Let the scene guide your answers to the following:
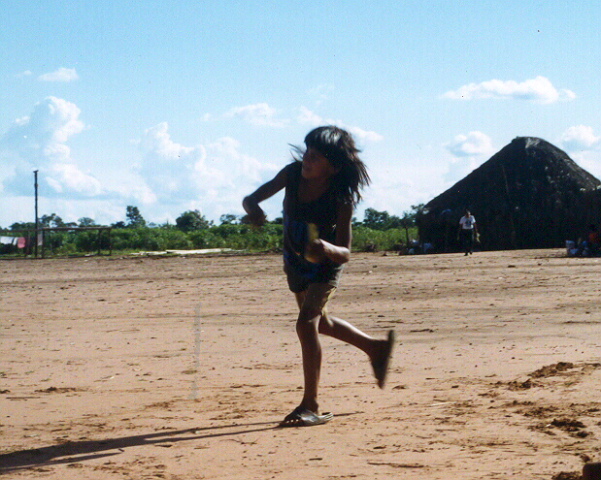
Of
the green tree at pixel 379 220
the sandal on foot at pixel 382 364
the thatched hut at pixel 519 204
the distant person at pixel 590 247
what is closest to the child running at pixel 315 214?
the sandal on foot at pixel 382 364

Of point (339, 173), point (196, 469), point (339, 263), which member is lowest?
point (196, 469)

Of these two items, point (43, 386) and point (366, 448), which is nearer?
point (366, 448)

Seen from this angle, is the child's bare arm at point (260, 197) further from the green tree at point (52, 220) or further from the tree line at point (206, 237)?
the green tree at point (52, 220)

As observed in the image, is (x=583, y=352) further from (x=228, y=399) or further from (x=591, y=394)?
(x=228, y=399)

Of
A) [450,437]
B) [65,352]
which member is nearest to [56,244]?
[65,352]

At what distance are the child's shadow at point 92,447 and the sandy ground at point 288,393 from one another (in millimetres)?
11

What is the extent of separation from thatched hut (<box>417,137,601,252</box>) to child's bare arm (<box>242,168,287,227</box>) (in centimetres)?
2842

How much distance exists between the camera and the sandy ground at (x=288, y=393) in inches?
142

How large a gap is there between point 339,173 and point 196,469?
68.8 inches

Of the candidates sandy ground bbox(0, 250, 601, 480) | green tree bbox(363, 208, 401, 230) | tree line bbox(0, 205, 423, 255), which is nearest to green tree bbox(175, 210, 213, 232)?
tree line bbox(0, 205, 423, 255)

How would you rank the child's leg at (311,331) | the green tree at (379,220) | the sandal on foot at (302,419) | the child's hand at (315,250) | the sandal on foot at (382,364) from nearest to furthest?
the child's hand at (315,250) < the sandal on foot at (302,419) < the child's leg at (311,331) < the sandal on foot at (382,364) < the green tree at (379,220)

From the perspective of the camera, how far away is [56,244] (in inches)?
2291

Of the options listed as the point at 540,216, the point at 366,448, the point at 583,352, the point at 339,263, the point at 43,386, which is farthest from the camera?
the point at 540,216

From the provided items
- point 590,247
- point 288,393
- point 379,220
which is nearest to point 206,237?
point 379,220
